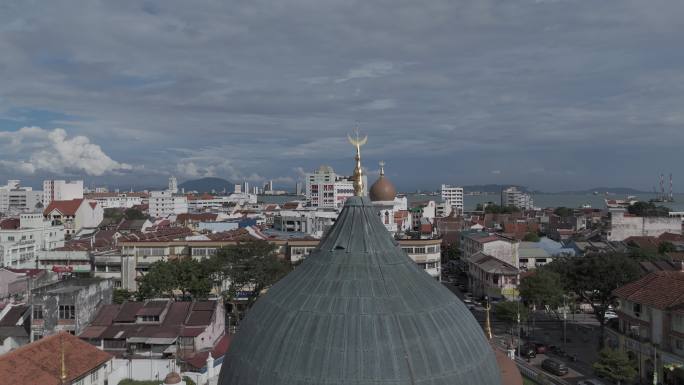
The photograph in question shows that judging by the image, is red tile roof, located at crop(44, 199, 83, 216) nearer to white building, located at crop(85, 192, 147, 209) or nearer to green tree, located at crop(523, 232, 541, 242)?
white building, located at crop(85, 192, 147, 209)

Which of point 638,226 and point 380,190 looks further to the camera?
point 638,226

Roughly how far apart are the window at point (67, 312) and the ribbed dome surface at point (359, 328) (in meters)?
28.7

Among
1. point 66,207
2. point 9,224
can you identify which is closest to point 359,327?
point 9,224

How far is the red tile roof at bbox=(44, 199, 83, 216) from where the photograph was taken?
341ft

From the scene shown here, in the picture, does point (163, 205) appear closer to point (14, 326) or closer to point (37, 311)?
point (14, 326)

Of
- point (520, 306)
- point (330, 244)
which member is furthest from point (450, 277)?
point (330, 244)

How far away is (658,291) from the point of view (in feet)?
109

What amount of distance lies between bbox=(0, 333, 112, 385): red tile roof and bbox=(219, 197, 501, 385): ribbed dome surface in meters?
15.6

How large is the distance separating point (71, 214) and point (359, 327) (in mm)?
107217

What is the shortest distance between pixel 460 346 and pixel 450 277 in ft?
202

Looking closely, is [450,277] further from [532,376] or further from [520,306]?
[532,376]

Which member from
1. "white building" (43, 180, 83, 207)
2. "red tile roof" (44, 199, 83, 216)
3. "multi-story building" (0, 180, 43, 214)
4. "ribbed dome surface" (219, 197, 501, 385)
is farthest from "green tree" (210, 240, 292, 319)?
"multi-story building" (0, 180, 43, 214)

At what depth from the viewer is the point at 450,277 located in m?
73.2

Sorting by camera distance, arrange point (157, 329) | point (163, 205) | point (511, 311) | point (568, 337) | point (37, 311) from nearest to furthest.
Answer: point (157, 329)
point (37, 311)
point (511, 311)
point (568, 337)
point (163, 205)
